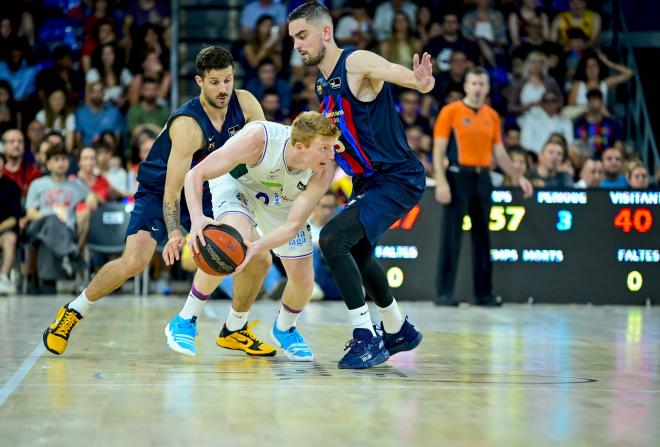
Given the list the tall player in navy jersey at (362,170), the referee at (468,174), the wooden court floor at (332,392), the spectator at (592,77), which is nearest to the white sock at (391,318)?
the tall player in navy jersey at (362,170)

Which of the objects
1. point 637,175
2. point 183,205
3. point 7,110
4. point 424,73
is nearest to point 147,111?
point 7,110

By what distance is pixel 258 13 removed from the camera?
50.6ft

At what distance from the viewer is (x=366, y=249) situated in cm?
629

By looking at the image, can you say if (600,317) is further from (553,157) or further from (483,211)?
(553,157)

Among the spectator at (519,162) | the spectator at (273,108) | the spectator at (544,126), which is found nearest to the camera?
the spectator at (519,162)

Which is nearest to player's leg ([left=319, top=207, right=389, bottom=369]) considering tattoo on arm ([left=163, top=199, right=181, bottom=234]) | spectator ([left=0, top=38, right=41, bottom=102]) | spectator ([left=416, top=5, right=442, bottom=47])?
tattoo on arm ([left=163, top=199, right=181, bottom=234])

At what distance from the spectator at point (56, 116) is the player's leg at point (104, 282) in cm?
768

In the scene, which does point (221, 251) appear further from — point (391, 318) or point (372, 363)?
point (391, 318)

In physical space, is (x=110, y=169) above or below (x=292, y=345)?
above

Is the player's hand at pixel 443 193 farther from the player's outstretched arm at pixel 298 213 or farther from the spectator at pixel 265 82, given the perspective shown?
the player's outstretched arm at pixel 298 213

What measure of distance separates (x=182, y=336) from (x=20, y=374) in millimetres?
976

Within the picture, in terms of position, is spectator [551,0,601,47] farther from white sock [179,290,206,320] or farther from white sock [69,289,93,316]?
white sock [69,289,93,316]

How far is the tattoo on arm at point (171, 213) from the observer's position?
616 centimetres

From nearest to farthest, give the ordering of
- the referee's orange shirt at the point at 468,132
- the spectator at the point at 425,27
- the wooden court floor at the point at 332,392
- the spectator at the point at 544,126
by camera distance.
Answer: the wooden court floor at the point at 332,392 → the referee's orange shirt at the point at 468,132 → the spectator at the point at 544,126 → the spectator at the point at 425,27
